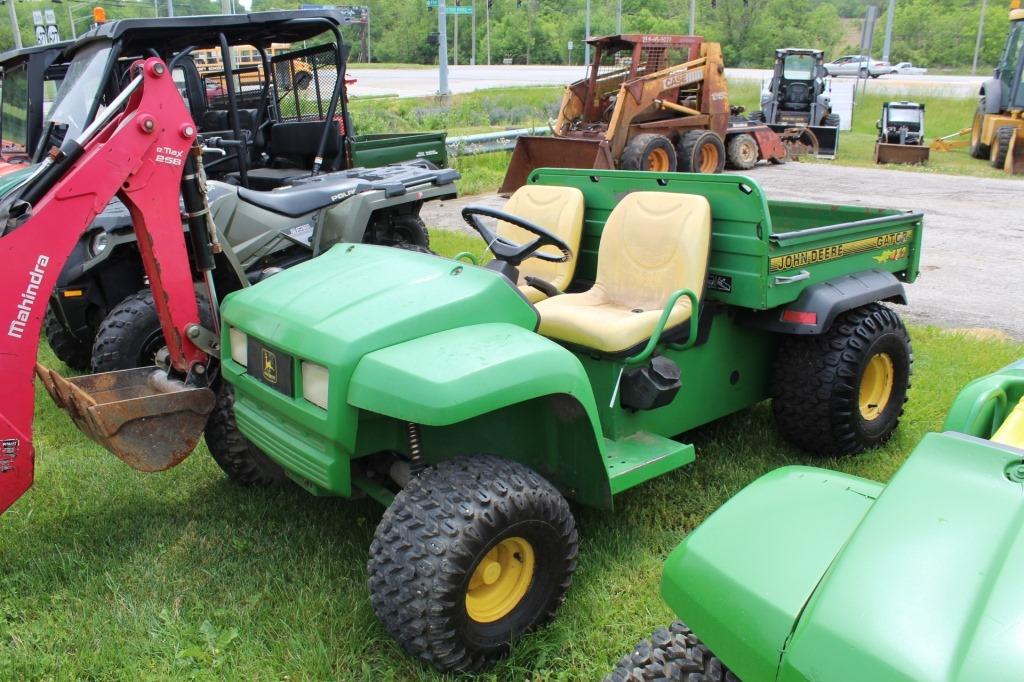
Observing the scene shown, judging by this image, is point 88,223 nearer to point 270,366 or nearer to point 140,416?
point 140,416

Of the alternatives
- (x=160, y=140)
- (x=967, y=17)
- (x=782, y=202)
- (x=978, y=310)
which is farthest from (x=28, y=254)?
(x=967, y=17)

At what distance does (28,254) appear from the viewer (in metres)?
2.84

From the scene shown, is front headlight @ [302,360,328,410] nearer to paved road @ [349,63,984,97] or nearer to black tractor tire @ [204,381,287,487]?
black tractor tire @ [204,381,287,487]

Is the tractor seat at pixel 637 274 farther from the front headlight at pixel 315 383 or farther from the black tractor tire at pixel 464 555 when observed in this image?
the front headlight at pixel 315 383

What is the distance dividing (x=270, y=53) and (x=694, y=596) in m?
6.70

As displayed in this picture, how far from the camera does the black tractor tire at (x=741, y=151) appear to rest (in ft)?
47.7

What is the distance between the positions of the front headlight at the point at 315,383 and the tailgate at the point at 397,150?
479 centimetres

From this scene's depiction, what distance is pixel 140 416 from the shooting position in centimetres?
311

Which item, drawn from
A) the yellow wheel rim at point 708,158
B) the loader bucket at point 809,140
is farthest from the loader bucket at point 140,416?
the loader bucket at point 809,140

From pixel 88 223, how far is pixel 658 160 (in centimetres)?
1060

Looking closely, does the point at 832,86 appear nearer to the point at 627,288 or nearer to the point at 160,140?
the point at 627,288

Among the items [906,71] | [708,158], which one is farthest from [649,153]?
[906,71]

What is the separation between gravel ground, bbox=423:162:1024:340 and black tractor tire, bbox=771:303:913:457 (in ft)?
7.58

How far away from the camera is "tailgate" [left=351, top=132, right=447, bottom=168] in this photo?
709 cm
